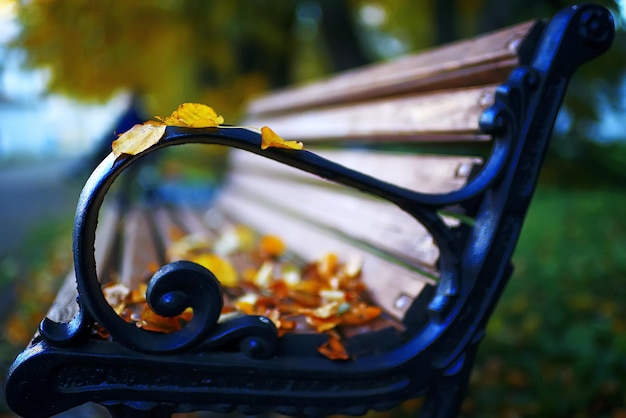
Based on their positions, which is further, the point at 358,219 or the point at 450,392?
the point at 358,219

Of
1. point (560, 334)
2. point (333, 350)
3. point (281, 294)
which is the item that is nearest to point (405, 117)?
point (281, 294)

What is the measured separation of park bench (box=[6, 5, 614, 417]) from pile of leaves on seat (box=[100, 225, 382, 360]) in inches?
1.5

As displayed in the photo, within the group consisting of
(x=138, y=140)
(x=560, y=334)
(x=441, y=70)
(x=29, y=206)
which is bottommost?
(x=560, y=334)

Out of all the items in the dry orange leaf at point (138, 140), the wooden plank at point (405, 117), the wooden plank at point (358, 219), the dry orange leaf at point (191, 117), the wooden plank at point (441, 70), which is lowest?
the wooden plank at point (358, 219)

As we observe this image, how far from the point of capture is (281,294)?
1.46 m

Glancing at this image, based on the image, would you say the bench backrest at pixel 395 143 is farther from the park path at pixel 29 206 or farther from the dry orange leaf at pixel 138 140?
the park path at pixel 29 206

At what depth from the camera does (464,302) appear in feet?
4.00

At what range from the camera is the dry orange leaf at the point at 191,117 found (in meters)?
1.02

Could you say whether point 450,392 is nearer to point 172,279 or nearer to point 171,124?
point 172,279

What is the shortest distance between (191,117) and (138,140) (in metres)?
0.10

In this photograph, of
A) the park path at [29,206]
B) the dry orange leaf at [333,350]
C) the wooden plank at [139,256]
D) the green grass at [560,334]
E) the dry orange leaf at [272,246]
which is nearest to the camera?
the dry orange leaf at [333,350]

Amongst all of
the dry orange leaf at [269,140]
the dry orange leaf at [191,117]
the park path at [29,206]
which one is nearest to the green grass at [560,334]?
the dry orange leaf at [269,140]

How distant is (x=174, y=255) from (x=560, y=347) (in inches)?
69.3

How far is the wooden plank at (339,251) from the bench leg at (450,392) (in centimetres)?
17
